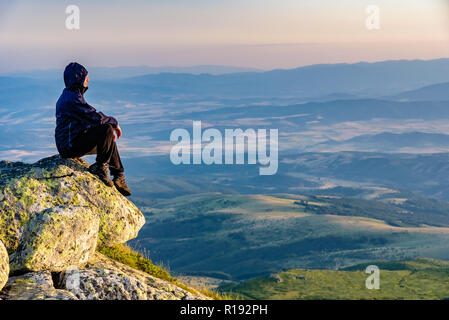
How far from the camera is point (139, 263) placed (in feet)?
49.5

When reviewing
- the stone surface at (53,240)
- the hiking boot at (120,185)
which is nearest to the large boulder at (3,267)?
the stone surface at (53,240)

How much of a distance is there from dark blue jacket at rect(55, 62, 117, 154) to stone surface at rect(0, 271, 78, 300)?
4.23m

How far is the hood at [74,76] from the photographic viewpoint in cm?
1466

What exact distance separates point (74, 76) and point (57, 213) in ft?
13.9

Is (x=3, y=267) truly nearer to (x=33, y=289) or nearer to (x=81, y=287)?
(x=33, y=289)

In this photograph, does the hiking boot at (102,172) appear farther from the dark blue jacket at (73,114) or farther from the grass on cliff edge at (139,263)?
the grass on cliff edge at (139,263)

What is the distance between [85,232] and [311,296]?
7721cm

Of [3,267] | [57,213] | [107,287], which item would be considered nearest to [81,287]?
[107,287]

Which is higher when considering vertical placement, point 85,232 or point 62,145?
point 62,145

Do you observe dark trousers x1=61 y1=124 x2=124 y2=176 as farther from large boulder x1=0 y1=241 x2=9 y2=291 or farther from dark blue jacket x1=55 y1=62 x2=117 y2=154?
large boulder x1=0 y1=241 x2=9 y2=291

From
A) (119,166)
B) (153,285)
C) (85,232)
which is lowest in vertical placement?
(153,285)
